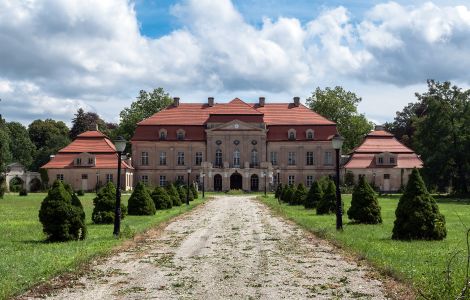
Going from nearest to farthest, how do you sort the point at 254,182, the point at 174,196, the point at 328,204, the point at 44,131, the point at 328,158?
the point at 328,204 → the point at 174,196 → the point at 254,182 → the point at 328,158 → the point at 44,131

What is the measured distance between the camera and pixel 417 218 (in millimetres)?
16422

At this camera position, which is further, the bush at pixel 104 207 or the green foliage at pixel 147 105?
the green foliage at pixel 147 105

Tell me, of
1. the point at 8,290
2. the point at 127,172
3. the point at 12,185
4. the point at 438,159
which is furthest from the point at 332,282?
the point at 12,185

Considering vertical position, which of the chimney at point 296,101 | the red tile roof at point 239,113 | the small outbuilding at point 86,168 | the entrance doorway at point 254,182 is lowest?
the entrance doorway at point 254,182

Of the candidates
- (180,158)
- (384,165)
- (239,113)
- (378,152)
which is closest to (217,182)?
(180,158)

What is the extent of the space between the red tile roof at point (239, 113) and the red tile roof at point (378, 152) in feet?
19.3

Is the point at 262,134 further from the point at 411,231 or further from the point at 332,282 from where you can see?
the point at 332,282

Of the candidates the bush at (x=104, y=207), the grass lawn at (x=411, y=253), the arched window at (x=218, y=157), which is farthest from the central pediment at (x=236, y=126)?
the grass lawn at (x=411, y=253)

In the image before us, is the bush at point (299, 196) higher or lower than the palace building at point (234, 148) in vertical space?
lower

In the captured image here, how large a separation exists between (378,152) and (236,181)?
741 inches

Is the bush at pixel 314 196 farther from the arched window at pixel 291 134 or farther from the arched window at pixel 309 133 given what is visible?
the arched window at pixel 291 134

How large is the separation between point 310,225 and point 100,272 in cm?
1174

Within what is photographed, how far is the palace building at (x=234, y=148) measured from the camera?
252 feet

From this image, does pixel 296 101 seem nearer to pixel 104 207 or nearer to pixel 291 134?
pixel 291 134
